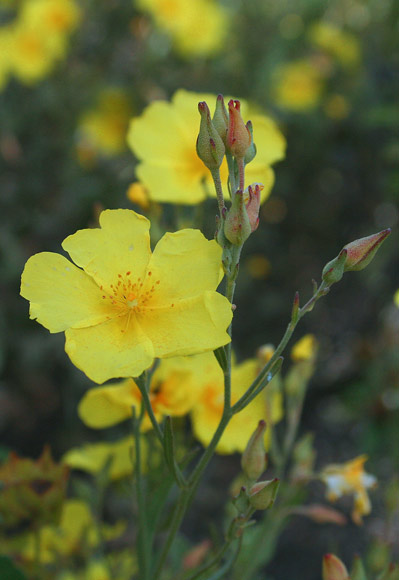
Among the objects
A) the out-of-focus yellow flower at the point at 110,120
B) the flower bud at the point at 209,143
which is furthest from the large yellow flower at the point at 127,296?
the out-of-focus yellow flower at the point at 110,120

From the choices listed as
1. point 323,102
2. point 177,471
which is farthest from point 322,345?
point 177,471

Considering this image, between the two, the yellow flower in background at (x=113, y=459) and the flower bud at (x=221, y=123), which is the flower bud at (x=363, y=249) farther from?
the yellow flower in background at (x=113, y=459)

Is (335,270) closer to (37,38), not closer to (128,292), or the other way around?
(128,292)

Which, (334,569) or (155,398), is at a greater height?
(155,398)

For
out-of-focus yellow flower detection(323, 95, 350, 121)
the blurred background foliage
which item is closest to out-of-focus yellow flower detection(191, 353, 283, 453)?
the blurred background foliage

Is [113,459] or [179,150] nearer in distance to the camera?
[113,459]

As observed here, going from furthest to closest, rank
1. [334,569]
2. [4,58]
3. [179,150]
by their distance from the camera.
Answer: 1. [4,58]
2. [179,150]
3. [334,569]

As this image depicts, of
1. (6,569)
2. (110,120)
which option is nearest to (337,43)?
(110,120)
